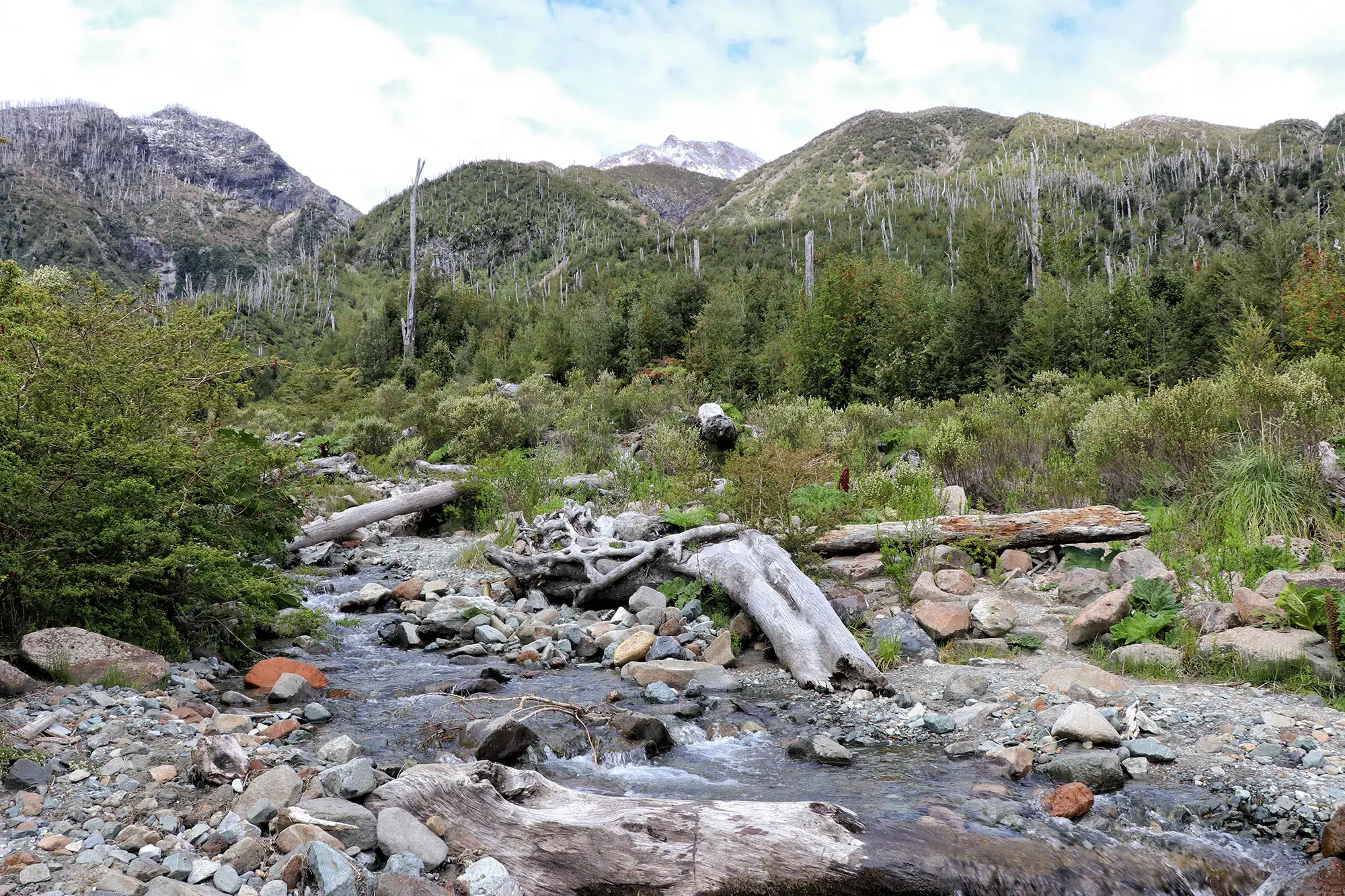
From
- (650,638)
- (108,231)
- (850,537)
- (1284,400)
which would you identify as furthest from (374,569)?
(108,231)

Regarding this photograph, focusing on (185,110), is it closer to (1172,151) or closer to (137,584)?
(1172,151)

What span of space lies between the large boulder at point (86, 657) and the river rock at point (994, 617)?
6140 millimetres

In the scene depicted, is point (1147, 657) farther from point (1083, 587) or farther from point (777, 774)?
point (777, 774)

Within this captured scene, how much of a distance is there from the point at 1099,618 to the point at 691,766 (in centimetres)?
359

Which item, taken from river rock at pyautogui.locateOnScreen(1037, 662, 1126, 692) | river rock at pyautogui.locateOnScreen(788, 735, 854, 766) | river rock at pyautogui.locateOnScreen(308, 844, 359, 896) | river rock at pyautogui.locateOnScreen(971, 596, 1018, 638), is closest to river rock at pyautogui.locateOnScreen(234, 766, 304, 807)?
river rock at pyautogui.locateOnScreen(308, 844, 359, 896)

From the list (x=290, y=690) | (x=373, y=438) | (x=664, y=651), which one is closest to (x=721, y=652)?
(x=664, y=651)

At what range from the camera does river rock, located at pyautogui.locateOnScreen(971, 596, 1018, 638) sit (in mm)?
6125

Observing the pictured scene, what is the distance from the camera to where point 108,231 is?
104 metres

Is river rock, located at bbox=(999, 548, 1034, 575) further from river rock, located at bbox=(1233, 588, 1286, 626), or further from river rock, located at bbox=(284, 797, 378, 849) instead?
river rock, located at bbox=(284, 797, 378, 849)

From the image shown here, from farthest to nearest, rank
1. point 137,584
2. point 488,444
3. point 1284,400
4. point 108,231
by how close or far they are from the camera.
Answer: point 108,231, point 488,444, point 1284,400, point 137,584

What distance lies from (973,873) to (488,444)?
15.0 m

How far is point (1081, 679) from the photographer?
491cm

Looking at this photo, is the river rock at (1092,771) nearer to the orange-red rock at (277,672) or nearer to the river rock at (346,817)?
the river rock at (346,817)

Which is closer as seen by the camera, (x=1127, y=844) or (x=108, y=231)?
(x=1127, y=844)
